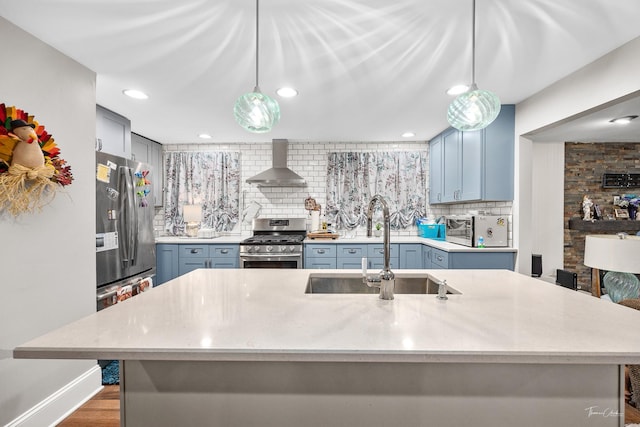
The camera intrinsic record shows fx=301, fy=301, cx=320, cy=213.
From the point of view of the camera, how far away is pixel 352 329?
1.01 m

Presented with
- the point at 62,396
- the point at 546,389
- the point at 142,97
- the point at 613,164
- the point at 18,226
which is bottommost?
the point at 62,396

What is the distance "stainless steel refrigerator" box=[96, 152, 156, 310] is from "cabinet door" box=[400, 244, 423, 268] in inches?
116

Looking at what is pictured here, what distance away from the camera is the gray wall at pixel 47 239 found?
5.50ft

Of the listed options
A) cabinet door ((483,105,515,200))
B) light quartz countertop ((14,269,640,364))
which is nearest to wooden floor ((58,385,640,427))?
light quartz countertop ((14,269,640,364))

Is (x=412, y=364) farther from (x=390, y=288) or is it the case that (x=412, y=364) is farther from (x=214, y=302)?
(x=214, y=302)

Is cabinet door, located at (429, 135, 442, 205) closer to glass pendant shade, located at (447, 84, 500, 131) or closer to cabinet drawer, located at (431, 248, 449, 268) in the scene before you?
cabinet drawer, located at (431, 248, 449, 268)

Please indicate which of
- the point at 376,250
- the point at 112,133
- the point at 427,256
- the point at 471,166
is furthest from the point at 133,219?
the point at 471,166

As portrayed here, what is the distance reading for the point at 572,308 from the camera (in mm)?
1196

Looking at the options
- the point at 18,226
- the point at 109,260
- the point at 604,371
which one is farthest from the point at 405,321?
the point at 109,260

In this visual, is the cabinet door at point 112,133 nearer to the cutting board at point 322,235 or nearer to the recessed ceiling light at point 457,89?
the cutting board at point 322,235

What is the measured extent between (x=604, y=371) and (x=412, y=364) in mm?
620

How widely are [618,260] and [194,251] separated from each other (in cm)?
A: 434

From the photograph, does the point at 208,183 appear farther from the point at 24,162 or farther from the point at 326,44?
the point at 326,44

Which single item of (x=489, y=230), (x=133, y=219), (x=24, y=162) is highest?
(x=24, y=162)
